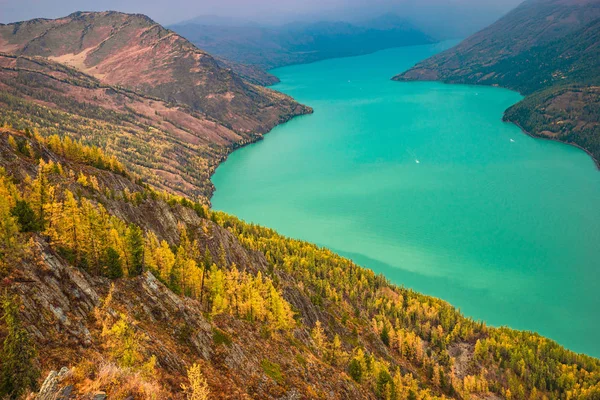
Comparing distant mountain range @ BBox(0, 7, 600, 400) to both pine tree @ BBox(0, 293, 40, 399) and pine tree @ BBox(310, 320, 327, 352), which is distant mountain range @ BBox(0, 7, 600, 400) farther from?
pine tree @ BBox(310, 320, 327, 352)

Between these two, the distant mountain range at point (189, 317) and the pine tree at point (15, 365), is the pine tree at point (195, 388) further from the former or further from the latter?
the pine tree at point (15, 365)

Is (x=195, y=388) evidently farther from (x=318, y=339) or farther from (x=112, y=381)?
(x=318, y=339)

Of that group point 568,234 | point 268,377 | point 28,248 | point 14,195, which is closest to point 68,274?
point 28,248

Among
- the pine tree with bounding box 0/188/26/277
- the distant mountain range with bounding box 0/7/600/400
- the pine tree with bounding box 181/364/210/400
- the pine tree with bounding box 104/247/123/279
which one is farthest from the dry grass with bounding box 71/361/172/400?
the pine tree with bounding box 104/247/123/279

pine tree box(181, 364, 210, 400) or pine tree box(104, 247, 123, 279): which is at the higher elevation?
pine tree box(104, 247, 123, 279)

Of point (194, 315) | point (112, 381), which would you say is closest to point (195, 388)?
point (112, 381)

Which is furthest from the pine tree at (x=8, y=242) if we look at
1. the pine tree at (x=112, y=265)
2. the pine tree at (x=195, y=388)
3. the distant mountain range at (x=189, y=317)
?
the pine tree at (x=195, y=388)
